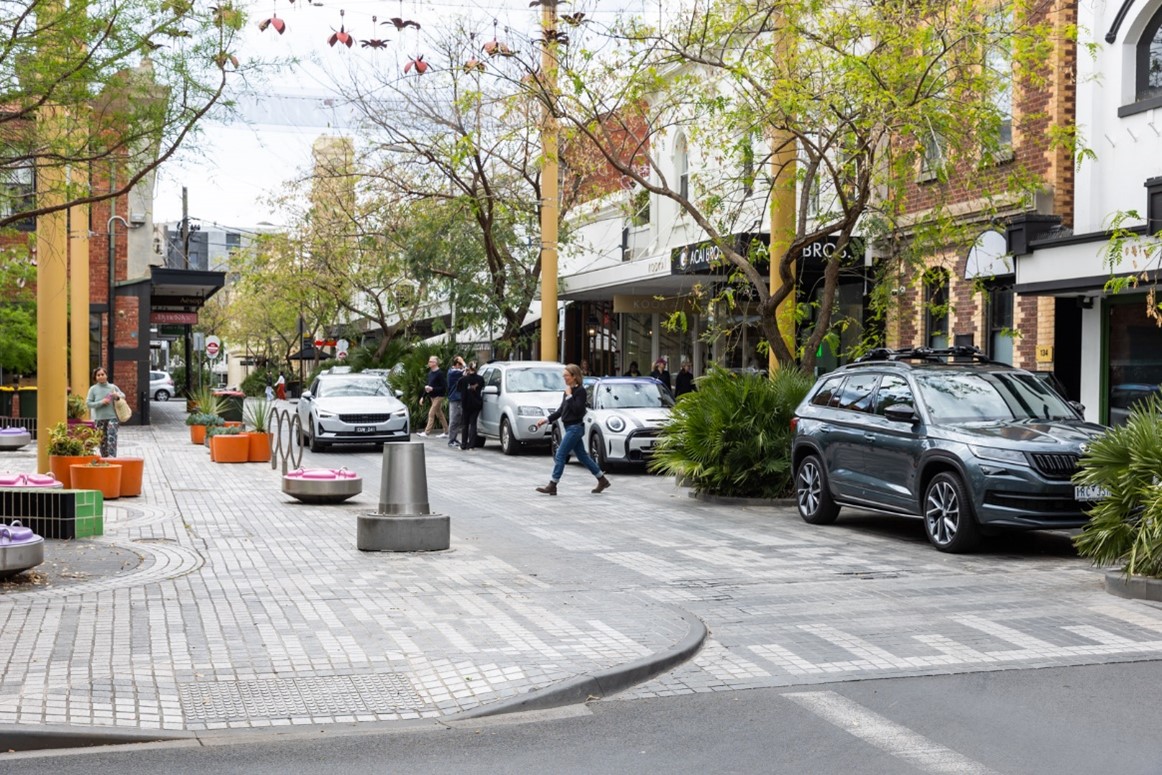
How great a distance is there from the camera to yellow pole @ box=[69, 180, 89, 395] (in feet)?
63.4

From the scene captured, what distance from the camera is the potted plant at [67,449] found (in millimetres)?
16203

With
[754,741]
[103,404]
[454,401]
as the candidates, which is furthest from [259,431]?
[754,741]

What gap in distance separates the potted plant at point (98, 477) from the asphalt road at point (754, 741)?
33.5ft

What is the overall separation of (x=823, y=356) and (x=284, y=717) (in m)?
21.2

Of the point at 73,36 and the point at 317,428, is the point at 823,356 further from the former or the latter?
the point at 73,36

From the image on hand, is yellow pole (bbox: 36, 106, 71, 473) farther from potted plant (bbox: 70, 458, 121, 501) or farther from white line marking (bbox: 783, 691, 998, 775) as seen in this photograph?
white line marking (bbox: 783, 691, 998, 775)

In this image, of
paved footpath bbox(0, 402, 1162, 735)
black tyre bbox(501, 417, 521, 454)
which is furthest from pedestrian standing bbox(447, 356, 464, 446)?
paved footpath bbox(0, 402, 1162, 735)

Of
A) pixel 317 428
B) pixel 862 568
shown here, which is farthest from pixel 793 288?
pixel 317 428

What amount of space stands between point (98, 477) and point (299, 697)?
32.4 ft

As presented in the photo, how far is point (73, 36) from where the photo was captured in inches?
401

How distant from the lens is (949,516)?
40.5 feet

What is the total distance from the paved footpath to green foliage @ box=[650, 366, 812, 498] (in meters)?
1.89

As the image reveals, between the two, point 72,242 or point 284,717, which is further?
point 72,242

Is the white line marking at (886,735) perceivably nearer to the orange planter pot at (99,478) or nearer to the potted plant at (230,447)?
the orange planter pot at (99,478)
